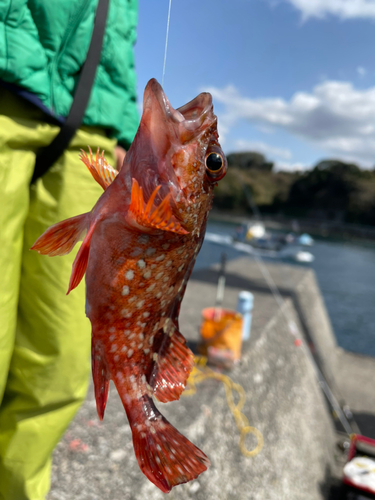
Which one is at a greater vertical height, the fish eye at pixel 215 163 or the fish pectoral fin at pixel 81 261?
the fish eye at pixel 215 163

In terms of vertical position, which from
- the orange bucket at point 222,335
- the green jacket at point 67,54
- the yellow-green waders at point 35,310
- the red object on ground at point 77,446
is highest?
the green jacket at point 67,54

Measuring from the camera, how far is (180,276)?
96cm

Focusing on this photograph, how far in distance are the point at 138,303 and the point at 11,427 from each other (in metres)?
0.99

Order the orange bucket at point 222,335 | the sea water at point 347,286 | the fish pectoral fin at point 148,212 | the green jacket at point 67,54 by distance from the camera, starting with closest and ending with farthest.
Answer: the fish pectoral fin at point 148,212
the green jacket at point 67,54
the orange bucket at point 222,335
the sea water at point 347,286

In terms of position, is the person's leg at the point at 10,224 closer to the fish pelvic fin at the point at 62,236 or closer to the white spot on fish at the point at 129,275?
the fish pelvic fin at the point at 62,236

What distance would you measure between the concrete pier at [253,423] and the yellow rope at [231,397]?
70 millimetres

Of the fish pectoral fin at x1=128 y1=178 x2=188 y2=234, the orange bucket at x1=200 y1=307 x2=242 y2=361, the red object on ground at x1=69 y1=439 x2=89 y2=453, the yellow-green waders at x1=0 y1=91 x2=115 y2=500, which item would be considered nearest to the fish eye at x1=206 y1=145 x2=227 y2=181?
the fish pectoral fin at x1=128 y1=178 x2=188 y2=234

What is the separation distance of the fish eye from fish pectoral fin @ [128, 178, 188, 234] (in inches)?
7.2

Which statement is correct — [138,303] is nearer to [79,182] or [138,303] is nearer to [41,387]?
[79,182]

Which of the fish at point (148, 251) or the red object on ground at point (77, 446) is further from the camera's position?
the red object on ground at point (77, 446)

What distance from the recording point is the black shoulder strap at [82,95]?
4.27 feet

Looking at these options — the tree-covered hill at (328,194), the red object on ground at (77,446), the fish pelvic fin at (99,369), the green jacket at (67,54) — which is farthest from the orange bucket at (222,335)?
the tree-covered hill at (328,194)

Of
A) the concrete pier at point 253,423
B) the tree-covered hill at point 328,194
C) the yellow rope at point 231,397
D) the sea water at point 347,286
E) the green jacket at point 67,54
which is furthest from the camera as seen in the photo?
the tree-covered hill at point 328,194

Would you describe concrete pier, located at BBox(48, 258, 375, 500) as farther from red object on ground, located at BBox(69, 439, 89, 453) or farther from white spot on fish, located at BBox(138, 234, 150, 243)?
white spot on fish, located at BBox(138, 234, 150, 243)
